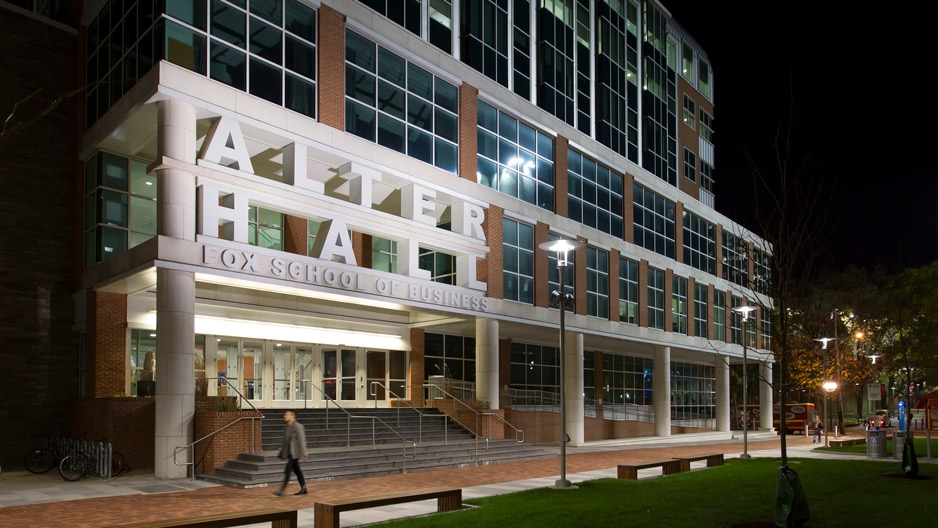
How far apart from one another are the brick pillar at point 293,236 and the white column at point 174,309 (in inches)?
316

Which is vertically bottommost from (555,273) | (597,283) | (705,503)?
(705,503)

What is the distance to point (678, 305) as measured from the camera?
50156 millimetres

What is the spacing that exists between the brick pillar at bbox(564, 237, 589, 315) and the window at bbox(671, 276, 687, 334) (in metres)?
11.8

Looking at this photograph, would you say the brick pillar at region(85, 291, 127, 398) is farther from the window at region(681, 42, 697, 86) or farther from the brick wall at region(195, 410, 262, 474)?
the window at region(681, 42, 697, 86)

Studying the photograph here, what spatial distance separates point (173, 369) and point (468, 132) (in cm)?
1560

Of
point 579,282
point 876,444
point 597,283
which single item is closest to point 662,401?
point 597,283

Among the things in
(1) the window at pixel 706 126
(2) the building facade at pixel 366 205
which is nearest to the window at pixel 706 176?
(1) the window at pixel 706 126

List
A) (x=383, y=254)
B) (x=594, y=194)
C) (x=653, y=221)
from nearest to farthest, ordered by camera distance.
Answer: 1. (x=383, y=254)
2. (x=594, y=194)
3. (x=653, y=221)

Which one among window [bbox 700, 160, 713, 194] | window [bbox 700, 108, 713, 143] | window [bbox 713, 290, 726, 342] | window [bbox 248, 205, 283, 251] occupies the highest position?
window [bbox 700, 108, 713, 143]

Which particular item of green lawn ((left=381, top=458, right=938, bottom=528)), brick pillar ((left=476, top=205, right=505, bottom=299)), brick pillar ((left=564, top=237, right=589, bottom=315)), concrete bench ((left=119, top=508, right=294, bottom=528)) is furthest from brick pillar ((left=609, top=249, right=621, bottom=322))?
concrete bench ((left=119, top=508, right=294, bottom=528))

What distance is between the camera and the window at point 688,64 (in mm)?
55688

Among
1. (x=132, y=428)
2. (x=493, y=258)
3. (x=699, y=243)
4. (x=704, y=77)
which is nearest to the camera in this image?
(x=132, y=428)

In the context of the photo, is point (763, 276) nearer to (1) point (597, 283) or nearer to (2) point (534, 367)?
(1) point (597, 283)

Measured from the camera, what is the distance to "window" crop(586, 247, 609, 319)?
1588 inches
